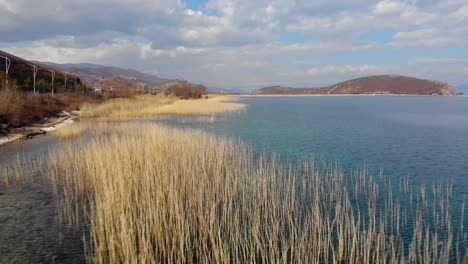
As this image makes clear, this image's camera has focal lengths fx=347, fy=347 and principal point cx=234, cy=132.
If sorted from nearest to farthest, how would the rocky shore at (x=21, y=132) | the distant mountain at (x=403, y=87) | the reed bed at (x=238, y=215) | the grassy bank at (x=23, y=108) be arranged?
the reed bed at (x=238, y=215), the rocky shore at (x=21, y=132), the grassy bank at (x=23, y=108), the distant mountain at (x=403, y=87)

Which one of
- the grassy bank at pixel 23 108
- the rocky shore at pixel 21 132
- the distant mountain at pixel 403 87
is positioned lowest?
the rocky shore at pixel 21 132

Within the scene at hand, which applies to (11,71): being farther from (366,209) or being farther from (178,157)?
(366,209)

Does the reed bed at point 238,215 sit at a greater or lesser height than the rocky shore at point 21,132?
lesser

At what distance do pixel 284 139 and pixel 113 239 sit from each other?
13.2 meters

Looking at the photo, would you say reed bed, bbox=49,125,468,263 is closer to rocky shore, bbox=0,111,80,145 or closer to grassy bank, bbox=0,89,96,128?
rocky shore, bbox=0,111,80,145

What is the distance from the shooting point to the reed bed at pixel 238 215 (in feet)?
16.6

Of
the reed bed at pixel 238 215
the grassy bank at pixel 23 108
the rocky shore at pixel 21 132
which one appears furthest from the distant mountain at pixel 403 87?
the reed bed at pixel 238 215

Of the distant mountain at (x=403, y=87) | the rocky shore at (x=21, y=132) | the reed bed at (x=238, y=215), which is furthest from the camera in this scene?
the distant mountain at (x=403, y=87)

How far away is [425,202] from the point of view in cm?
787

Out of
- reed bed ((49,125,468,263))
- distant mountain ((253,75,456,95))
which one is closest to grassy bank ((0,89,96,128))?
reed bed ((49,125,468,263))

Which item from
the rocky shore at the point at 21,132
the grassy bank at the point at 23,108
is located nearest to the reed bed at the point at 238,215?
the rocky shore at the point at 21,132

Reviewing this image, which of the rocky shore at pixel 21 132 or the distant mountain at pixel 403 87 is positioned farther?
→ the distant mountain at pixel 403 87

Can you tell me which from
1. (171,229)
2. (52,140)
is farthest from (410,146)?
(52,140)

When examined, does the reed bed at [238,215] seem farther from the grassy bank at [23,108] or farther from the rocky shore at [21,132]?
the grassy bank at [23,108]
